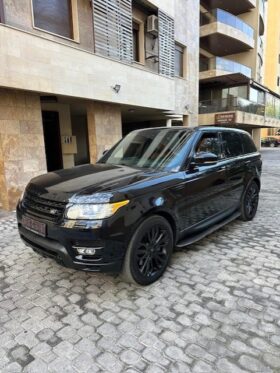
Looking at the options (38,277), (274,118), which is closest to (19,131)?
(38,277)

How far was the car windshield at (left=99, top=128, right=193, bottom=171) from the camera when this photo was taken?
3.59m

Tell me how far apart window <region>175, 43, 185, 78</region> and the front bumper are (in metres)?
13.8

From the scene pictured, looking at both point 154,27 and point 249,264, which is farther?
point 154,27

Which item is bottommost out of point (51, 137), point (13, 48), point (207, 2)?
point (51, 137)

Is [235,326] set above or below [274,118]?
below

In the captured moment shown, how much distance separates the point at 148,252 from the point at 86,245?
2.51 feet

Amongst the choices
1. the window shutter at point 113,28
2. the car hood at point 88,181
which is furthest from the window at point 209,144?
the window shutter at point 113,28

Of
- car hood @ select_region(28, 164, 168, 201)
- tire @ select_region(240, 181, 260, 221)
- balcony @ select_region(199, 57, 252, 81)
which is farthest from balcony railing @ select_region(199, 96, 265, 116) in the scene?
car hood @ select_region(28, 164, 168, 201)

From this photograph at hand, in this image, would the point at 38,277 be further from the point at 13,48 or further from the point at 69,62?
the point at 69,62

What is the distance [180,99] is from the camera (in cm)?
1491

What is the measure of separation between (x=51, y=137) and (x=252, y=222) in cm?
852

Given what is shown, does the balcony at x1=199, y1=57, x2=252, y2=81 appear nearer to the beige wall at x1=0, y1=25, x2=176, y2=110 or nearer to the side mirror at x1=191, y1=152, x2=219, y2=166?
the beige wall at x1=0, y1=25, x2=176, y2=110

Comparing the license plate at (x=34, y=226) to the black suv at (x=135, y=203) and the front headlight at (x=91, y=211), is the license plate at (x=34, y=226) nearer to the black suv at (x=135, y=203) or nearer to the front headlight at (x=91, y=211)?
the black suv at (x=135, y=203)

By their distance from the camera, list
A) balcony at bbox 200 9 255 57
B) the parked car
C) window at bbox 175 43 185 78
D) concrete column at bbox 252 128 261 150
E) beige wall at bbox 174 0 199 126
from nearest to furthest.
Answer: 1. beige wall at bbox 174 0 199 126
2. window at bbox 175 43 185 78
3. balcony at bbox 200 9 255 57
4. concrete column at bbox 252 128 261 150
5. the parked car
